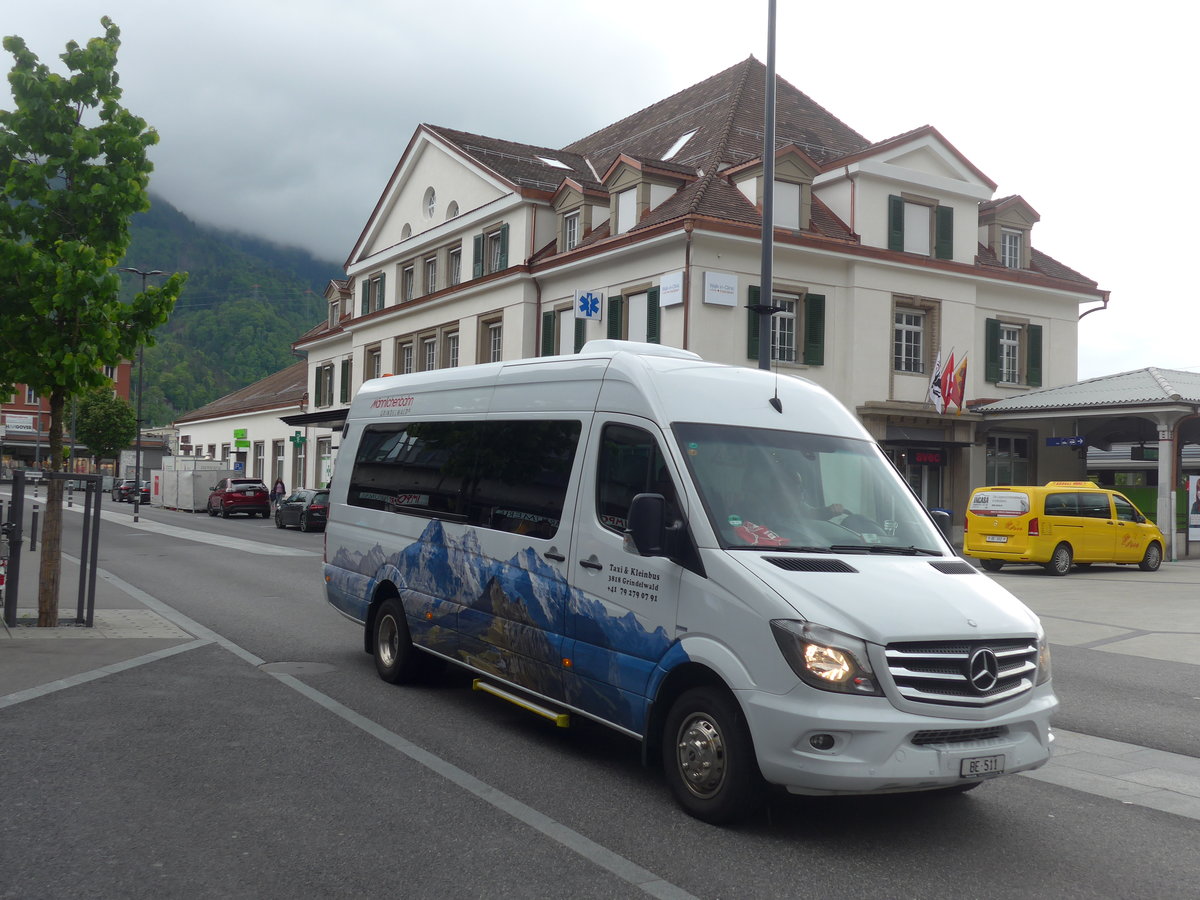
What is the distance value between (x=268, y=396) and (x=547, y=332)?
3362cm

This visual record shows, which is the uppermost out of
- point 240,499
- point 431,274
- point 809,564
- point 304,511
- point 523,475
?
point 431,274

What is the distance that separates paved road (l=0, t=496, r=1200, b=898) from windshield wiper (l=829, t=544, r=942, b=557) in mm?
1299

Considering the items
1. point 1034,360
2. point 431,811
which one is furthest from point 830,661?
point 1034,360

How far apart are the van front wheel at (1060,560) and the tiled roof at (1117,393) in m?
6.70

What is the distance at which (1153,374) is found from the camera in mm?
29141

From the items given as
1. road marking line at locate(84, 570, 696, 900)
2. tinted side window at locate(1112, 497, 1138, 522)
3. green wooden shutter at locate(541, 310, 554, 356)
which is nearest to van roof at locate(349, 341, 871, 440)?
road marking line at locate(84, 570, 696, 900)

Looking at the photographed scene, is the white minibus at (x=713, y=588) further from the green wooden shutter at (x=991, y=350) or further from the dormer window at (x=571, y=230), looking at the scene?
the green wooden shutter at (x=991, y=350)

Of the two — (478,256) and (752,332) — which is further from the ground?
(478,256)

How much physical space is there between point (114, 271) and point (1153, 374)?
1023 inches

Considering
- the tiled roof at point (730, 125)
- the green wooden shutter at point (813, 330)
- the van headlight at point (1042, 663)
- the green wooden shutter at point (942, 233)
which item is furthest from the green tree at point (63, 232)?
the green wooden shutter at point (942, 233)

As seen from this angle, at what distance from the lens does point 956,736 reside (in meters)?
5.07

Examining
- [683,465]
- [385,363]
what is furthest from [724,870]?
[385,363]

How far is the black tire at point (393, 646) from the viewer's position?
337 inches

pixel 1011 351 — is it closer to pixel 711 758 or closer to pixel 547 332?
pixel 547 332
